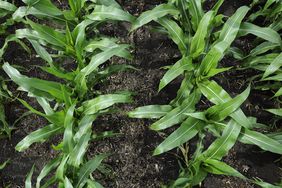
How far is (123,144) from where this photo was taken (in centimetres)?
231

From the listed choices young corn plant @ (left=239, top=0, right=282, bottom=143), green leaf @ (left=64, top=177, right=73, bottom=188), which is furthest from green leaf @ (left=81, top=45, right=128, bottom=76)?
young corn plant @ (left=239, top=0, right=282, bottom=143)

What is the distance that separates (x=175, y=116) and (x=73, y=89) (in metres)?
0.63

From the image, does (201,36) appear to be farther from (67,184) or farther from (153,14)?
(67,184)

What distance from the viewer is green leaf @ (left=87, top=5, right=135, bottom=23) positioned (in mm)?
2045

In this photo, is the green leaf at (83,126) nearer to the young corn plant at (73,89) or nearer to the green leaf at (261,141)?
the young corn plant at (73,89)

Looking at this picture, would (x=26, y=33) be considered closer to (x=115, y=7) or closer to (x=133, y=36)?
(x=115, y=7)

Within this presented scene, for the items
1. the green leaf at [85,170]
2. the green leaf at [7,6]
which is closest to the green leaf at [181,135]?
the green leaf at [85,170]

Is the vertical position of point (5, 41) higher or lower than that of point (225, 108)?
higher

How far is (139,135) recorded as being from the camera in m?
2.32

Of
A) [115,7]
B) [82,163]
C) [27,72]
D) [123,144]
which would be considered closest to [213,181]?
[123,144]

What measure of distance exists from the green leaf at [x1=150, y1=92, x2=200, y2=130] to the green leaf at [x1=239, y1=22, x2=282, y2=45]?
57cm

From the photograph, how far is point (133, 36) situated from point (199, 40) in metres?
0.68

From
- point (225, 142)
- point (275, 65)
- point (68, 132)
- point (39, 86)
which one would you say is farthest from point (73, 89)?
point (275, 65)

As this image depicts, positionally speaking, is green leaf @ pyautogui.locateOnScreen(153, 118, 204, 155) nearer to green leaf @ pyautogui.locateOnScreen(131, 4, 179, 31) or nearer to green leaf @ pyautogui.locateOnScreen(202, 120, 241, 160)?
green leaf @ pyautogui.locateOnScreen(202, 120, 241, 160)
